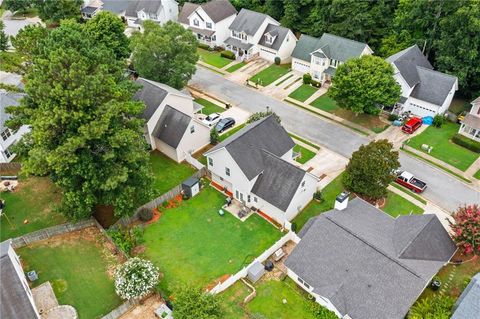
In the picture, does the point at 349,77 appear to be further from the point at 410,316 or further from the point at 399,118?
the point at 410,316

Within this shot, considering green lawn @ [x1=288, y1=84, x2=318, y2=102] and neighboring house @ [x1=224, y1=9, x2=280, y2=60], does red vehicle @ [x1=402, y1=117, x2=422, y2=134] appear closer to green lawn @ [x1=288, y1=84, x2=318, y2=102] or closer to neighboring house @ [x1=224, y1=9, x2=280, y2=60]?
green lawn @ [x1=288, y1=84, x2=318, y2=102]

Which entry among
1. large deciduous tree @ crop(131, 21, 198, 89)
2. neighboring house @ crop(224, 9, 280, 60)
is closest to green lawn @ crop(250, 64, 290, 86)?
neighboring house @ crop(224, 9, 280, 60)

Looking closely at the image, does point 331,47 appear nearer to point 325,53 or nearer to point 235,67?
point 325,53

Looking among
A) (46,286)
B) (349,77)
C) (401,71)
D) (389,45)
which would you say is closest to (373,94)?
(349,77)

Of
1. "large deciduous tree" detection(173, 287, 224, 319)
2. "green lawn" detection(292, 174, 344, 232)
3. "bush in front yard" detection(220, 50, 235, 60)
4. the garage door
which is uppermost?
the garage door

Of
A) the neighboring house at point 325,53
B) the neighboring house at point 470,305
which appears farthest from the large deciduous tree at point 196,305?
the neighboring house at point 325,53

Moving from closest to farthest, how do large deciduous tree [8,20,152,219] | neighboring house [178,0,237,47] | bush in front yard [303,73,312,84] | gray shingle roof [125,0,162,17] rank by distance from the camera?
large deciduous tree [8,20,152,219], bush in front yard [303,73,312,84], neighboring house [178,0,237,47], gray shingle roof [125,0,162,17]
